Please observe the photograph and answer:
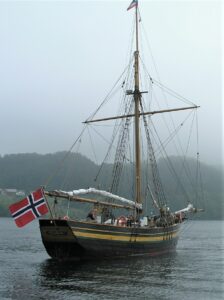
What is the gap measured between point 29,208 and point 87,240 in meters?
5.36

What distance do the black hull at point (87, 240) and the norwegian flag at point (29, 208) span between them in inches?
79.2

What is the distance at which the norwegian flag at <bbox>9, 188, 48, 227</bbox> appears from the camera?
118 feet

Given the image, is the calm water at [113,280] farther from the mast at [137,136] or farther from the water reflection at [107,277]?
the mast at [137,136]

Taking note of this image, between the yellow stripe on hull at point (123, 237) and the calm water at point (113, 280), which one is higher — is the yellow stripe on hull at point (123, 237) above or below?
above

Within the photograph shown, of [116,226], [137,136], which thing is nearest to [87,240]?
[116,226]

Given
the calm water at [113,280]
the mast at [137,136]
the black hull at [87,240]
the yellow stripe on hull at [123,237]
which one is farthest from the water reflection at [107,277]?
the mast at [137,136]

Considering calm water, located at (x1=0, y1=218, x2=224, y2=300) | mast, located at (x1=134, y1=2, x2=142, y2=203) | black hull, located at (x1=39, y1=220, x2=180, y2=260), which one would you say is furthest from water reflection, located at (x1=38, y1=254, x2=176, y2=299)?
mast, located at (x1=134, y1=2, x2=142, y2=203)

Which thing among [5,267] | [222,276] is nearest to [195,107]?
[222,276]

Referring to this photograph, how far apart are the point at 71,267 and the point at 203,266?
1271cm

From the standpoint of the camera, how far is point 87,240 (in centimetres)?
3791

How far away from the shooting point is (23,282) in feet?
100

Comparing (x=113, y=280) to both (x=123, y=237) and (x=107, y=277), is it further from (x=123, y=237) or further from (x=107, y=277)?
(x=123, y=237)

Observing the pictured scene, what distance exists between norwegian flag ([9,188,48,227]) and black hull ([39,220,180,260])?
6.60 feet

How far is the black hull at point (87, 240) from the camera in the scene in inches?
1474
